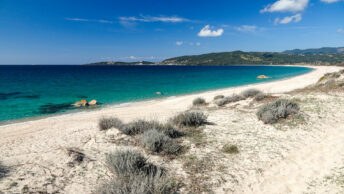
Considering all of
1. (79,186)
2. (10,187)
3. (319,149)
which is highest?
(10,187)

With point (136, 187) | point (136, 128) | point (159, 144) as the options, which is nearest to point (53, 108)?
point (136, 128)

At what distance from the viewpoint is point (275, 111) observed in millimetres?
8258

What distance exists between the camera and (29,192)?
10.9 ft

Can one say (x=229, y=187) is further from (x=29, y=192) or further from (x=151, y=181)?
(x=29, y=192)

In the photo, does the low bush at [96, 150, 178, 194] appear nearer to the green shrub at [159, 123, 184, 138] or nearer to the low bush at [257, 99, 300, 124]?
the green shrub at [159, 123, 184, 138]

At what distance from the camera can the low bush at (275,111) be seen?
7744 millimetres

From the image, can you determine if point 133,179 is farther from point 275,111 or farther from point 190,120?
point 275,111

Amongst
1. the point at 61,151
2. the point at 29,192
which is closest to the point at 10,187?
the point at 29,192

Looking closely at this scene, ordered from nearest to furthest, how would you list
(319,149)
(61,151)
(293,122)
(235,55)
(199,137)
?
(61,151), (319,149), (199,137), (293,122), (235,55)

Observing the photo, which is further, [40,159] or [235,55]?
[235,55]

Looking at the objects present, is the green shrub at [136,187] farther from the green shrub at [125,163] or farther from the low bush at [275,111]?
the low bush at [275,111]

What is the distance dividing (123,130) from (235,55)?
191772 mm

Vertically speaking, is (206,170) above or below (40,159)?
below

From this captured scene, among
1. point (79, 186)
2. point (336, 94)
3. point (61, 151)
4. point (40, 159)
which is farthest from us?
point (336, 94)
